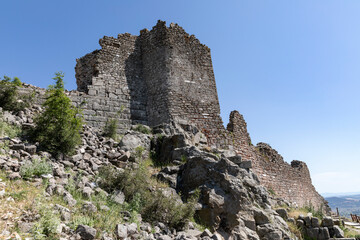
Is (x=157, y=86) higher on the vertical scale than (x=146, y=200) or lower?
higher

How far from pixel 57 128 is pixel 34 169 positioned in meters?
1.77

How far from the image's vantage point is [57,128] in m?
6.59

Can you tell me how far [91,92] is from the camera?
11852mm

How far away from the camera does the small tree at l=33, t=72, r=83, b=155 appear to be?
6410mm

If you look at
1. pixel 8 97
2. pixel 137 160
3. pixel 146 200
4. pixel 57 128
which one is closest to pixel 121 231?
pixel 146 200

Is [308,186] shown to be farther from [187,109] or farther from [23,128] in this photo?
[23,128]

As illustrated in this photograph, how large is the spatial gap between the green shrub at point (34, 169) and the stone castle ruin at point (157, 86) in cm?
591

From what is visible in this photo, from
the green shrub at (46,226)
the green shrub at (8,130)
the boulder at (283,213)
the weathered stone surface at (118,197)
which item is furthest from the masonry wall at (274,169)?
the green shrub at (46,226)

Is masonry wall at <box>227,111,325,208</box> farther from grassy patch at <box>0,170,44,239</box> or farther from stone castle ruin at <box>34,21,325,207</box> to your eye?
grassy patch at <box>0,170,44,239</box>

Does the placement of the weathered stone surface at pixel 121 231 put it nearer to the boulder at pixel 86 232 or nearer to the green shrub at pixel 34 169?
the boulder at pixel 86 232

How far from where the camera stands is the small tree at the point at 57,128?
641cm

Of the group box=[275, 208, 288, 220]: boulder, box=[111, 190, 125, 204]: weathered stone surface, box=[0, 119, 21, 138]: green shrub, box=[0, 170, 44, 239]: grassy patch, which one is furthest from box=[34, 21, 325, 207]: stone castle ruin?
box=[0, 170, 44, 239]: grassy patch

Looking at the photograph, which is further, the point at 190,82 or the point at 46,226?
the point at 190,82

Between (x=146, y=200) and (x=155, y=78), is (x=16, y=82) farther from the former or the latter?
(x=155, y=78)
